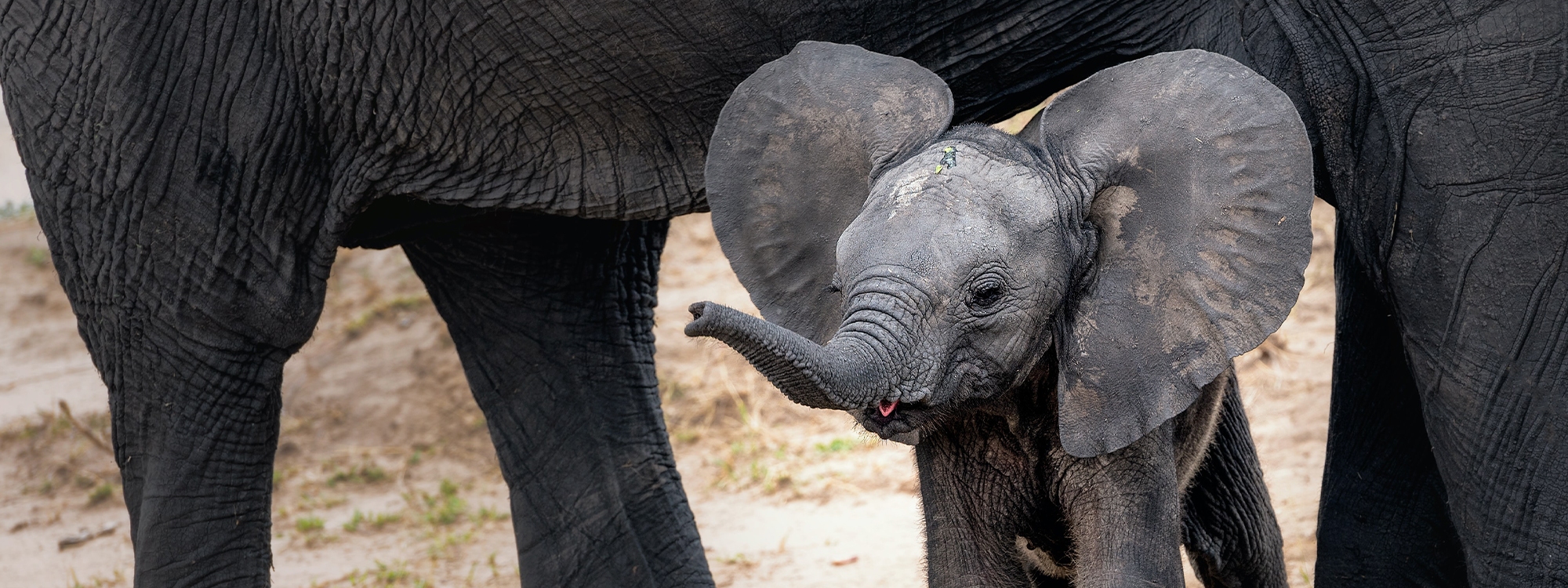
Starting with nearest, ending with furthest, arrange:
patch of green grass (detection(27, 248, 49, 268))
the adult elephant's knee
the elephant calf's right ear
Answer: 1. the elephant calf's right ear
2. the adult elephant's knee
3. patch of green grass (detection(27, 248, 49, 268))

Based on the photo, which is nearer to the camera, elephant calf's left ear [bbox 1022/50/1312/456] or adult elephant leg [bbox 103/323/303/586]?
elephant calf's left ear [bbox 1022/50/1312/456]

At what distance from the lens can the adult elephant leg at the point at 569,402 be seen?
12.9 feet

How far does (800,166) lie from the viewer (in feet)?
9.27

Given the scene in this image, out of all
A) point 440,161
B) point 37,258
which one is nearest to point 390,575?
point 440,161

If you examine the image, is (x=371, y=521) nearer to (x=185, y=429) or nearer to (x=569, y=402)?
(x=569, y=402)

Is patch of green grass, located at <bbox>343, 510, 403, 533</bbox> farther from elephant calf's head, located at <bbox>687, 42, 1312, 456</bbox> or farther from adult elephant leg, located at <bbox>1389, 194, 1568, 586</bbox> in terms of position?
adult elephant leg, located at <bbox>1389, 194, 1568, 586</bbox>

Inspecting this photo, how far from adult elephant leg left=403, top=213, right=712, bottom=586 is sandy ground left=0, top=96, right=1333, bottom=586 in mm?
677

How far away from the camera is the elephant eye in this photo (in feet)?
8.00

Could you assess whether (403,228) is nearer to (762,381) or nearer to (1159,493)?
(1159,493)

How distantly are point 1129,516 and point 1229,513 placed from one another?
678 mm

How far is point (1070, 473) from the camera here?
273 centimetres

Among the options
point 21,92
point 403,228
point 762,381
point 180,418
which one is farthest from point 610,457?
point 762,381

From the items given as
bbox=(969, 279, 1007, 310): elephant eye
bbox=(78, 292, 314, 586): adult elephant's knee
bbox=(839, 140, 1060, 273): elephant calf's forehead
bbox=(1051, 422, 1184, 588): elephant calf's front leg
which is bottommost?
bbox=(1051, 422, 1184, 588): elephant calf's front leg

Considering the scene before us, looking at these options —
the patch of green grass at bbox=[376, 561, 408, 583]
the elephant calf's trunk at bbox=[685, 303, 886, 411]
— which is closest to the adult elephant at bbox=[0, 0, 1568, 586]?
the elephant calf's trunk at bbox=[685, 303, 886, 411]
